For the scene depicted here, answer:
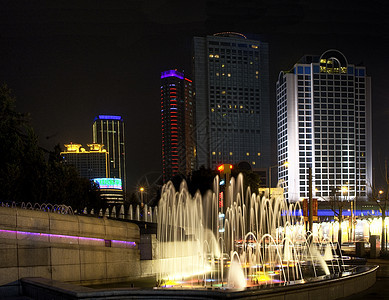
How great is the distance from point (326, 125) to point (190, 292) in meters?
153

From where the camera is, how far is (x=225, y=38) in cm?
17288

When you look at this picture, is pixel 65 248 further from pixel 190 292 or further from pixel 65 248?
pixel 190 292

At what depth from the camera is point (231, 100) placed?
174875 mm

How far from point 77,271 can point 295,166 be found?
146145 mm

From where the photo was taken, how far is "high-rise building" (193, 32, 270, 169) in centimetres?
16850

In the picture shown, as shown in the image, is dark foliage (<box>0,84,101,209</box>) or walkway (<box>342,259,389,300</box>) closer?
walkway (<box>342,259,389,300</box>)

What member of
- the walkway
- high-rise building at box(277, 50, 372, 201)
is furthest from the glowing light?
the walkway

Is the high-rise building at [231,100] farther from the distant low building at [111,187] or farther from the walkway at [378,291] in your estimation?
the walkway at [378,291]

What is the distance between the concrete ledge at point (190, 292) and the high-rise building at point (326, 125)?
144m

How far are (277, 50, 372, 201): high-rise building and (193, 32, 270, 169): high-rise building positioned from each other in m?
22.2

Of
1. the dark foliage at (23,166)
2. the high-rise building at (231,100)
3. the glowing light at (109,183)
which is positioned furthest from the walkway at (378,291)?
the high-rise building at (231,100)

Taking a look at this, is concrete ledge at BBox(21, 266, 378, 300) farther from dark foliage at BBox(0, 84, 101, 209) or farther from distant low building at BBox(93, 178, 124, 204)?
distant low building at BBox(93, 178, 124, 204)

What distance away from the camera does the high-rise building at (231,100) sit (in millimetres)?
168500

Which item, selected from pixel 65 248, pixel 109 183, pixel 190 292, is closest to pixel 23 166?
pixel 65 248
